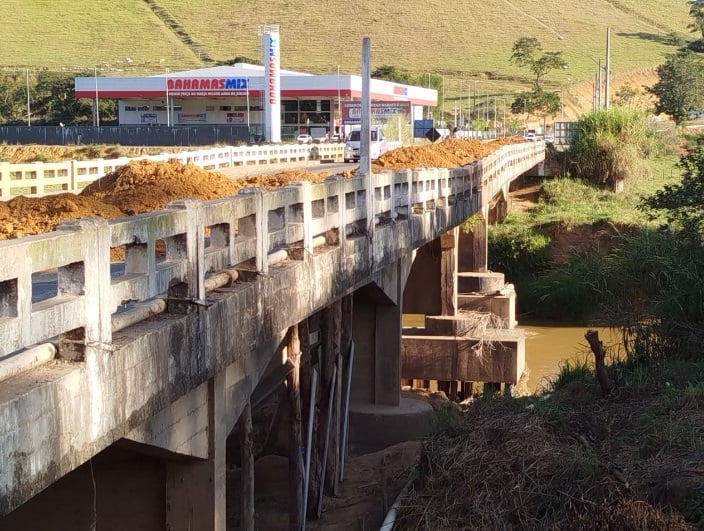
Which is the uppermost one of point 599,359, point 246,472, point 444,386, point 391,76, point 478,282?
point 391,76

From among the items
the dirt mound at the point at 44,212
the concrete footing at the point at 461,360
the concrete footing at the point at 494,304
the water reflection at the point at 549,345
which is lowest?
the water reflection at the point at 549,345

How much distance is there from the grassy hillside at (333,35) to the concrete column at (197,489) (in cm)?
10378

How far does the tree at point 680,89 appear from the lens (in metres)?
96.8

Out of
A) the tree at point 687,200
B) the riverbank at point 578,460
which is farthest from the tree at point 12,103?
the riverbank at point 578,460

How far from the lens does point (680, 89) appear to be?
318ft

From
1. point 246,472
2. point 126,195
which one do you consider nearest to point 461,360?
point 126,195

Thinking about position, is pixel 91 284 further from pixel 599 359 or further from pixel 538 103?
pixel 538 103

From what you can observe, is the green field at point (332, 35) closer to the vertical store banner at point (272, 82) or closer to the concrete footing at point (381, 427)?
the vertical store banner at point (272, 82)

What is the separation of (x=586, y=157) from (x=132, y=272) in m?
45.0

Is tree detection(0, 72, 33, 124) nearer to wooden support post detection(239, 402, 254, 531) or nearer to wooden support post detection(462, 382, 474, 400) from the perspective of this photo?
wooden support post detection(462, 382, 474, 400)

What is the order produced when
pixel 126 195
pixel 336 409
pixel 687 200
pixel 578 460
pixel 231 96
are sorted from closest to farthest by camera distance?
1. pixel 578 460
2. pixel 126 195
3. pixel 336 409
4. pixel 687 200
5. pixel 231 96

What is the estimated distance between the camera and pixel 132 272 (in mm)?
7285

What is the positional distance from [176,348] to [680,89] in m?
94.9

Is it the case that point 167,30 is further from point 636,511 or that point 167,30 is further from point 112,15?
point 636,511
